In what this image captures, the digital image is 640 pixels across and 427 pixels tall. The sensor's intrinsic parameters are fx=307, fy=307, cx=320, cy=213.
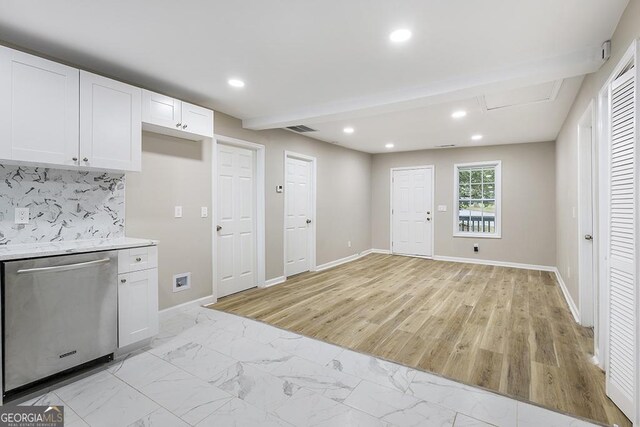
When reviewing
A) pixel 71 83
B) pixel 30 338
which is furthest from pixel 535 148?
pixel 30 338

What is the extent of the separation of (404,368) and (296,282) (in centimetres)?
274

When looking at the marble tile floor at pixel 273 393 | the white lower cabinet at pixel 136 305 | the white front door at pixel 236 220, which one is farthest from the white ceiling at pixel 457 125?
the white lower cabinet at pixel 136 305

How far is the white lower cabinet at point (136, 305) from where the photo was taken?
98.1 inches

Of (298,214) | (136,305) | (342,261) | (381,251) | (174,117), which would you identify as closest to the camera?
(136,305)

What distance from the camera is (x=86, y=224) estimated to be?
9.06 ft

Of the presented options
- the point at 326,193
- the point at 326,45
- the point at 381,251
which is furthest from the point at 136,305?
the point at 381,251

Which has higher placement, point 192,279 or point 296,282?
point 192,279

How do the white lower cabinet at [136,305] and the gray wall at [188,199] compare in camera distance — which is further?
the gray wall at [188,199]

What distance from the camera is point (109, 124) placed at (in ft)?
8.64

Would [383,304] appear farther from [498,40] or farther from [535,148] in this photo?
[535,148]

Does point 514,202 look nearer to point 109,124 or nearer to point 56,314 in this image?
point 109,124

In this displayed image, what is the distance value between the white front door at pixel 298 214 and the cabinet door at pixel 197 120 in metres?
1.75

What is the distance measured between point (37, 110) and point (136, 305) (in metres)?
1.65

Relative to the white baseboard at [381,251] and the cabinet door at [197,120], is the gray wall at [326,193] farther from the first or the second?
A: the cabinet door at [197,120]
